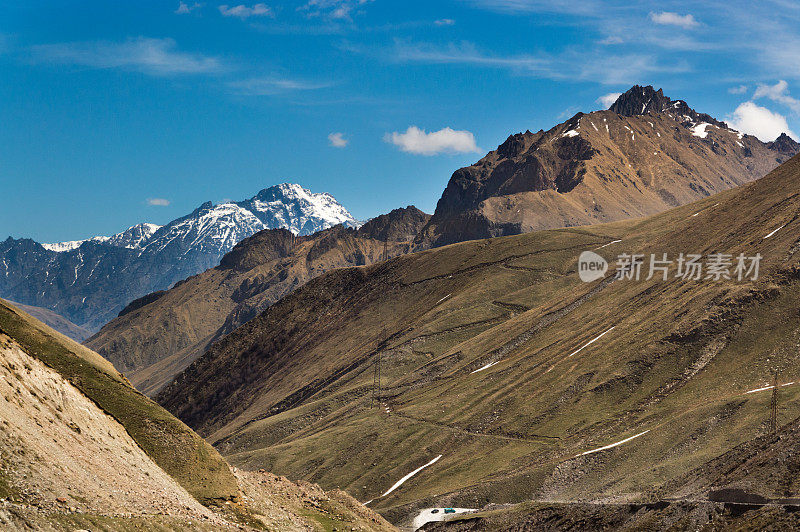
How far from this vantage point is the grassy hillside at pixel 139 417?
57.6m

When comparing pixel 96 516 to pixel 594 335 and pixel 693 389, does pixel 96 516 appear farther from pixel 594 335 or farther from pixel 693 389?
pixel 594 335

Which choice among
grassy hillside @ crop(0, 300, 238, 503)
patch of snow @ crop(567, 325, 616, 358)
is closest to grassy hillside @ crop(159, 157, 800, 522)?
patch of snow @ crop(567, 325, 616, 358)

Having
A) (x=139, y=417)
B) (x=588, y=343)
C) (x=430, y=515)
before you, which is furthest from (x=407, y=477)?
(x=139, y=417)

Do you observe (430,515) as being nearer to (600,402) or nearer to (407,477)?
(407,477)

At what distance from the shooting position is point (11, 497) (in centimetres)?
3791

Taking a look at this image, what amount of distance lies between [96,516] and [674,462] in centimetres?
7807

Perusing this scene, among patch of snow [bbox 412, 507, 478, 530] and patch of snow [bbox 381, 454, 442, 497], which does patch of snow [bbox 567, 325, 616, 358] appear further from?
patch of snow [bbox 412, 507, 478, 530]

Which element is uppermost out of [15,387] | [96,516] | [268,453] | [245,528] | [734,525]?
[15,387]

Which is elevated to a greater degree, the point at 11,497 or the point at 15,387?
the point at 15,387

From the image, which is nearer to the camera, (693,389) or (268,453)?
(693,389)

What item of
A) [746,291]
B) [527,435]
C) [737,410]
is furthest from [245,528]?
[746,291]

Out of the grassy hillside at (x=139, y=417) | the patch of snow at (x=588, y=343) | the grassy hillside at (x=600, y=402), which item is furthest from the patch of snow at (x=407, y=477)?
the grassy hillside at (x=139, y=417)

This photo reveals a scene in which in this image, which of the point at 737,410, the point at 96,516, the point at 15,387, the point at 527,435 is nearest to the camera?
the point at 96,516

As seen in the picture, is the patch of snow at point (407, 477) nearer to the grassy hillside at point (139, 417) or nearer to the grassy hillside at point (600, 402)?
the grassy hillside at point (600, 402)
